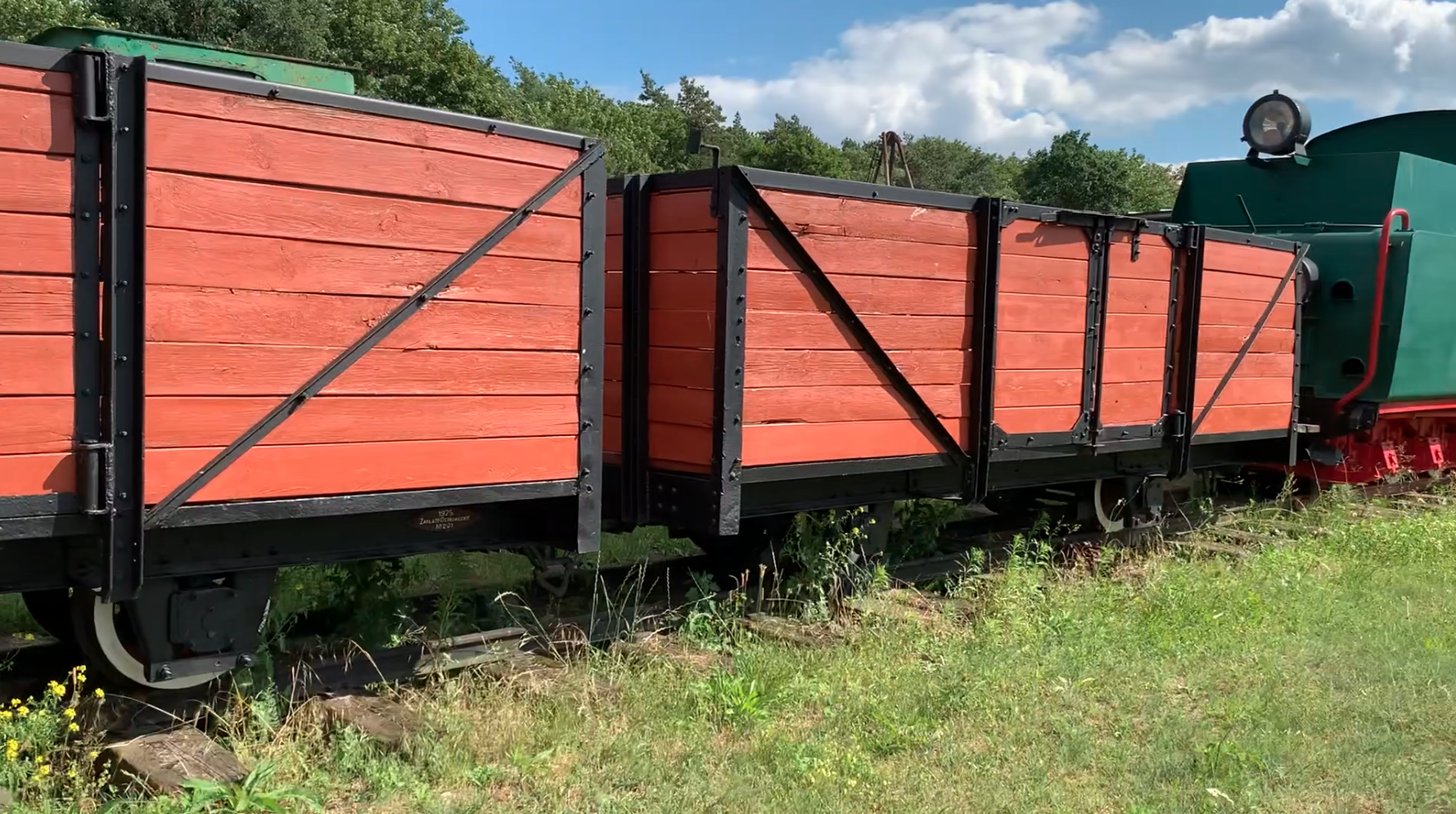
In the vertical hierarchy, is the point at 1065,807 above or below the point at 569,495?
below

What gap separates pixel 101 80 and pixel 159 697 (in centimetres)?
223

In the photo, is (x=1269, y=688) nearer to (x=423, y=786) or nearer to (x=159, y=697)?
(x=423, y=786)

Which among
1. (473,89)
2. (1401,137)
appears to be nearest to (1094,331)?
(1401,137)

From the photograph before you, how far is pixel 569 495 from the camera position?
4.58 meters

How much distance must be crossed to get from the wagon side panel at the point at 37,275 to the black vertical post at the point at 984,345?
4.07 metres

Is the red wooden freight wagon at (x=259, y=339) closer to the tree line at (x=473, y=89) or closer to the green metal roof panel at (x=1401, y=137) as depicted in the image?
the tree line at (x=473, y=89)

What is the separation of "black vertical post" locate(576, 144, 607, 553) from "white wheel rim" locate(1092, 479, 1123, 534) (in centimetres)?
451

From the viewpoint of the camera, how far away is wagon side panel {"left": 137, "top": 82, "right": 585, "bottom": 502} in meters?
3.50

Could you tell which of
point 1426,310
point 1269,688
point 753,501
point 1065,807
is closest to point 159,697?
point 753,501

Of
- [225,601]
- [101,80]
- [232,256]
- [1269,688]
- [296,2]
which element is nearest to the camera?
[101,80]

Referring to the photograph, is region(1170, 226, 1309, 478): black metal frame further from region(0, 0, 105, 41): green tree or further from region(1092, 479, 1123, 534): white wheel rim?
region(0, 0, 105, 41): green tree

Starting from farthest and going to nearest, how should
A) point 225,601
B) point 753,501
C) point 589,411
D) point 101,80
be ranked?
point 753,501, point 589,411, point 225,601, point 101,80

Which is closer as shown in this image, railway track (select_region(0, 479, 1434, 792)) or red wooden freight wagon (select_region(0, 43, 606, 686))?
red wooden freight wagon (select_region(0, 43, 606, 686))

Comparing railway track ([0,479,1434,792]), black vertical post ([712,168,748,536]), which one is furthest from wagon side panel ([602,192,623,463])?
railway track ([0,479,1434,792])
